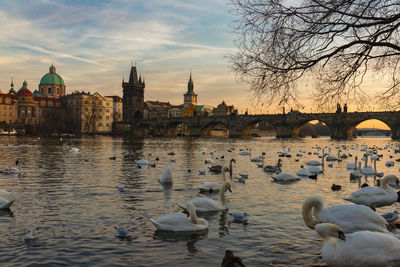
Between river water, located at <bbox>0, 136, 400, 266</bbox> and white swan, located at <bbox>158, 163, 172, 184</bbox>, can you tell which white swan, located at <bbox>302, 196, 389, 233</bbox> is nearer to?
river water, located at <bbox>0, 136, 400, 266</bbox>

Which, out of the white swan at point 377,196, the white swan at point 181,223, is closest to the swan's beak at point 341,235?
the white swan at point 181,223

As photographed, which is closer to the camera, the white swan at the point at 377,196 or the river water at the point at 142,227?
the river water at the point at 142,227

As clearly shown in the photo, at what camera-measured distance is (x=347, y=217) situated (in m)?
6.61

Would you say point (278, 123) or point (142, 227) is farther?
point (278, 123)

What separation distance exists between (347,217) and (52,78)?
167041mm

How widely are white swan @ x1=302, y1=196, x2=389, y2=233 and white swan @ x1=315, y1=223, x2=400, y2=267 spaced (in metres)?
1.17

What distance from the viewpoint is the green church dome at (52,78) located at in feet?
522

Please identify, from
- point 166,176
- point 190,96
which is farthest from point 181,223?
point 190,96

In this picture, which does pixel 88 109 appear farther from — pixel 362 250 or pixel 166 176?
pixel 362 250

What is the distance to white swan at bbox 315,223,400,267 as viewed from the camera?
4965 millimetres

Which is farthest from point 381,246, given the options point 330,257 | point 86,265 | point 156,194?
point 156,194

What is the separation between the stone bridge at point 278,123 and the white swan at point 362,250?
67.6m

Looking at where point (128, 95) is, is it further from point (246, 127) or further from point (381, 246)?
point (381, 246)

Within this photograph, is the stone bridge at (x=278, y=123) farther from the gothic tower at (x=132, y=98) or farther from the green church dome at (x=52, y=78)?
the green church dome at (x=52, y=78)
